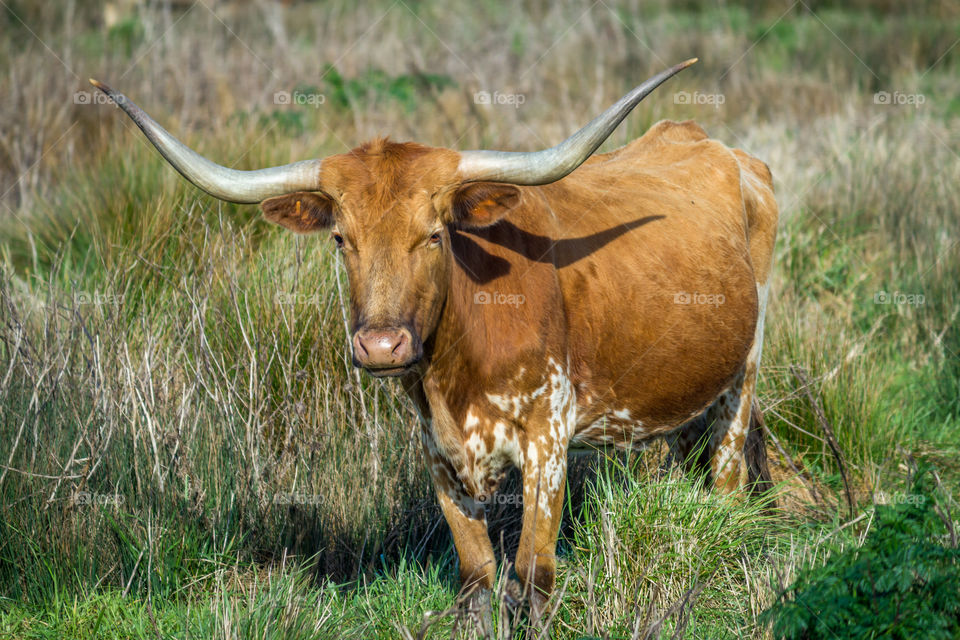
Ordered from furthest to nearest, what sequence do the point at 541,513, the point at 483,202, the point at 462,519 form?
the point at 462,519 < the point at 541,513 < the point at 483,202

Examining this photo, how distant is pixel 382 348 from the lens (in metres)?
3.39

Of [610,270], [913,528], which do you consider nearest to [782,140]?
[610,270]

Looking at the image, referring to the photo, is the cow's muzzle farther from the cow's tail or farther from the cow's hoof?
the cow's tail

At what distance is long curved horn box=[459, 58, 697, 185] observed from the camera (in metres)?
3.57

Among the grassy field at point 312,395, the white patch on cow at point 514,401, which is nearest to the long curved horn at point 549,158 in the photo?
the white patch on cow at point 514,401

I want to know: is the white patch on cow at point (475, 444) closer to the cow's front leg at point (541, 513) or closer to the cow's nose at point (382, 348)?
the cow's front leg at point (541, 513)

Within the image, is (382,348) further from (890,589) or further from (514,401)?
(890,589)

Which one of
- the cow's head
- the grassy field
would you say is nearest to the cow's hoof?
the grassy field

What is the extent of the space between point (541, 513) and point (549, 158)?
1410mm

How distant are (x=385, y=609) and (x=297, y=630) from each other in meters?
0.53

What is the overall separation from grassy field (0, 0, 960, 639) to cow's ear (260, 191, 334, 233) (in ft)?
3.24

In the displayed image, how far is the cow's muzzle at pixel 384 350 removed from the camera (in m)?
3.39

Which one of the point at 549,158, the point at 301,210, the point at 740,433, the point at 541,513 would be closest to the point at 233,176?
the point at 301,210

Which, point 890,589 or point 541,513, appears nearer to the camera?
point 890,589
